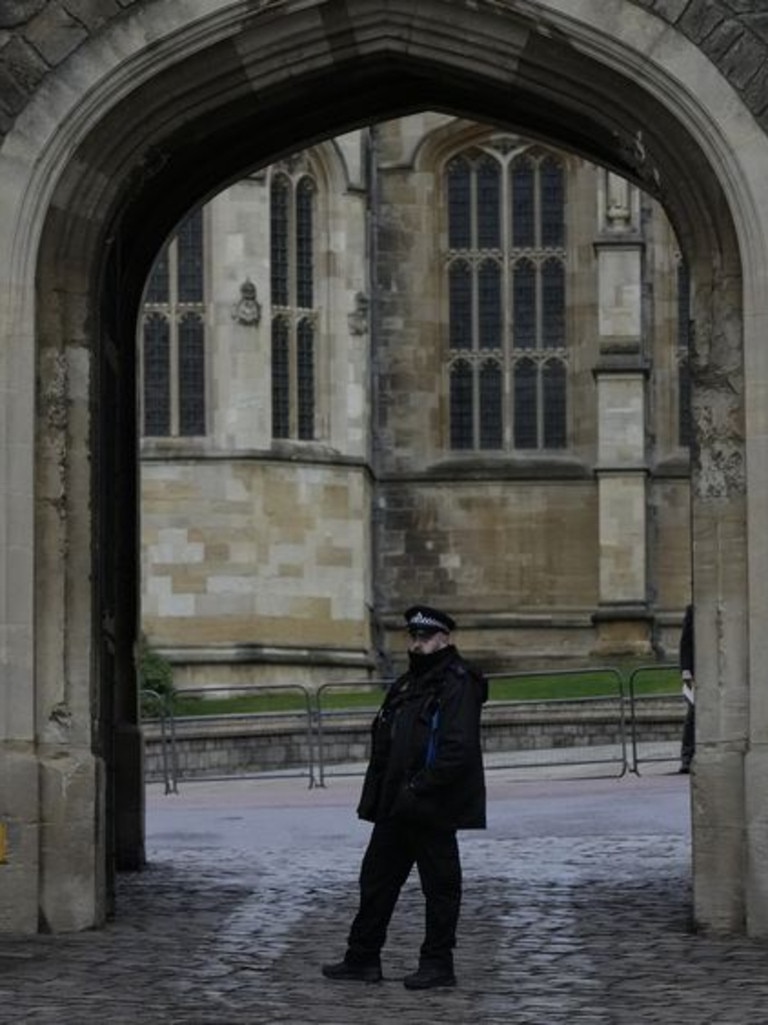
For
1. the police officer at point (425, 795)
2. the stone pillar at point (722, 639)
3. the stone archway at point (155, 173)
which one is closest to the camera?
the police officer at point (425, 795)

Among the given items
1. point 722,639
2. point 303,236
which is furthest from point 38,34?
point 303,236

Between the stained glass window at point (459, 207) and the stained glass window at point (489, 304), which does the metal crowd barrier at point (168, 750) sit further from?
the stained glass window at point (459, 207)

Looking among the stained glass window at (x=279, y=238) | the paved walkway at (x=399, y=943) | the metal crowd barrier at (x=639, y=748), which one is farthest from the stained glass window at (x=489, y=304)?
Answer: the paved walkway at (x=399, y=943)

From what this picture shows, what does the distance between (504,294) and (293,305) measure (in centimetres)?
428

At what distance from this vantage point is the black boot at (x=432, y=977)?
1416cm

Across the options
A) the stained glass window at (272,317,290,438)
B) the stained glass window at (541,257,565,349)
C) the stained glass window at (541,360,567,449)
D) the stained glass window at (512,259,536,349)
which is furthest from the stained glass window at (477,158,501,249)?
the stained glass window at (272,317,290,438)

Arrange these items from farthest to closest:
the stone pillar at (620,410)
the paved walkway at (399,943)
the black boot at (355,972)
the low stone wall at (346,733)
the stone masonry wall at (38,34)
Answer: the stone pillar at (620,410), the low stone wall at (346,733), the stone masonry wall at (38,34), the black boot at (355,972), the paved walkway at (399,943)

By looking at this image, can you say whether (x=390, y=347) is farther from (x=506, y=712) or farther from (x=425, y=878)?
(x=425, y=878)

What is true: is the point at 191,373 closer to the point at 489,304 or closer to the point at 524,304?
the point at 489,304

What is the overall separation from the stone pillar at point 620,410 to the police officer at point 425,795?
114 ft

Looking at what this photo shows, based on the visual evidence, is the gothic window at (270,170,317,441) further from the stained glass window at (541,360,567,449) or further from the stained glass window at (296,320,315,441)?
the stained glass window at (541,360,567,449)

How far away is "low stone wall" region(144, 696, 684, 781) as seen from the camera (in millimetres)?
37062

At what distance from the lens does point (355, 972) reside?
1448cm

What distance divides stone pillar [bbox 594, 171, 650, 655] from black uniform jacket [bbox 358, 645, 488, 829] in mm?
34799
